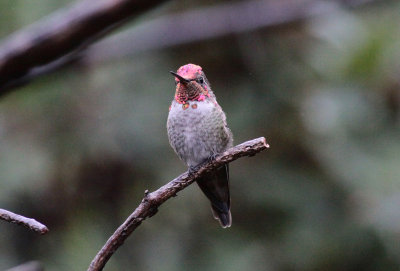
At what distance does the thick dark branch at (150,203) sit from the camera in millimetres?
1748

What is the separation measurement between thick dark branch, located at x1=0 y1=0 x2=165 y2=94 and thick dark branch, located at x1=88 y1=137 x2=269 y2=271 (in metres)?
0.69

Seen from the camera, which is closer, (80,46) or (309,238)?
(80,46)

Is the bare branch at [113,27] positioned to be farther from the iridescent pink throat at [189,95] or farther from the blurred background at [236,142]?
the iridescent pink throat at [189,95]

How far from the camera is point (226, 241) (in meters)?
4.91

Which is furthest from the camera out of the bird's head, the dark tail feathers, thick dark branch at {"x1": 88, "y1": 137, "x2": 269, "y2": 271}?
the dark tail feathers

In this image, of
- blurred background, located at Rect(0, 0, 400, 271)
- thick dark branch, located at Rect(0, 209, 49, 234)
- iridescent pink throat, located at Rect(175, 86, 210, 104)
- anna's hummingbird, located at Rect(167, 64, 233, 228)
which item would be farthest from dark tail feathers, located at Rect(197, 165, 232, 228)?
thick dark branch, located at Rect(0, 209, 49, 234)

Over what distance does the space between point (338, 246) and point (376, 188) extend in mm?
823

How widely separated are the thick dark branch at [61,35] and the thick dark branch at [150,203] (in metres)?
0.69

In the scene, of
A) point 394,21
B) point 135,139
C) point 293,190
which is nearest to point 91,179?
point 135,139

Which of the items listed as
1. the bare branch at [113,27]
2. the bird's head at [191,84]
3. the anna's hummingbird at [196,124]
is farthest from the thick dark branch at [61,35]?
the anna's hummingbird at [196,124]

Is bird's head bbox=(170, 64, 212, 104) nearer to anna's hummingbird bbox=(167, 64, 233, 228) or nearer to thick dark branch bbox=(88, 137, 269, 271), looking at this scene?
anna's hummingbird bbox=(167, 64, 233, 228)

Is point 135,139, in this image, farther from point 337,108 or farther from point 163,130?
point 337,108

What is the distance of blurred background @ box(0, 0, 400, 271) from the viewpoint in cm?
453

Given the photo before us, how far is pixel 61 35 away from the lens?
244 cm
